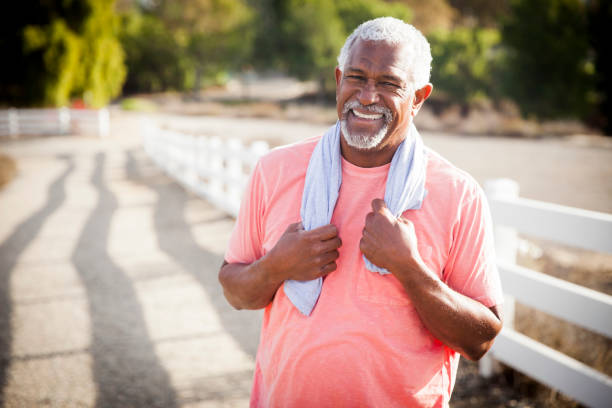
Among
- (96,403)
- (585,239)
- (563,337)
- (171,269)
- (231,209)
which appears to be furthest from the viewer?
(231,209)

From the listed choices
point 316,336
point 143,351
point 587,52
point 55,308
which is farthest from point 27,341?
point 587,52

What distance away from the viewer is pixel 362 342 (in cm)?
173

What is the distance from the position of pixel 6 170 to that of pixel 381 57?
13.5m

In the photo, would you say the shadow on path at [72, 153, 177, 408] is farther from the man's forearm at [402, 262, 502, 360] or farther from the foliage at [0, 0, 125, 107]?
the foliage at [0, 0, 125, 107]

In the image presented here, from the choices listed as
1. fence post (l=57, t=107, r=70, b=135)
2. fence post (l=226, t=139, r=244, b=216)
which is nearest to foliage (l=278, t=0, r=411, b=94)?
fence post (l=57, t=107, r=70, b=135)

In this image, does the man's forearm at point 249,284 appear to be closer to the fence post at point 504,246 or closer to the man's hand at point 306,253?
the man's hand at point 306,253

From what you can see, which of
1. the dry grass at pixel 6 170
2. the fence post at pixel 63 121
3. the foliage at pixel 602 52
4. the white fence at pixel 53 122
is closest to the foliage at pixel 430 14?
the foliage at pixel 602 52

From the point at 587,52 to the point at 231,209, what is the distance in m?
20.9

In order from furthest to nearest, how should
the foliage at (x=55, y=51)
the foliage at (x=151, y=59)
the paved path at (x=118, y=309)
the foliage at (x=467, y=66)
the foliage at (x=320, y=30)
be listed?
the foliage at (x=151, y=59) < the foliage at (x=320, y=30) < the foliage at (x=467, y=66) < the foliage at (x=55, y=51) < the paved path at (x=118, y=309)

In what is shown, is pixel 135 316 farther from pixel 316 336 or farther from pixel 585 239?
pixel 585 239

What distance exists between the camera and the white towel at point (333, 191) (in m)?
1.72

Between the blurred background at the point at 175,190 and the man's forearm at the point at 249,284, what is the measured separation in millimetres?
1737

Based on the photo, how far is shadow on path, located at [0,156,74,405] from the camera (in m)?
4.00

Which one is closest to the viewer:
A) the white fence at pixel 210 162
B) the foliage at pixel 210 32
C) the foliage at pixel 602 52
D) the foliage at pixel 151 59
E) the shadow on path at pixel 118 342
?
the shadow on path at pixel 118 342
